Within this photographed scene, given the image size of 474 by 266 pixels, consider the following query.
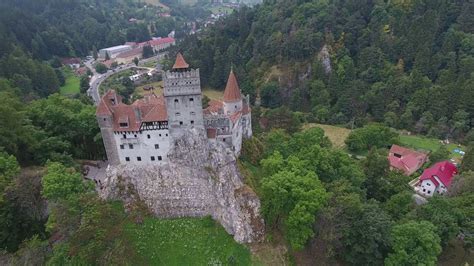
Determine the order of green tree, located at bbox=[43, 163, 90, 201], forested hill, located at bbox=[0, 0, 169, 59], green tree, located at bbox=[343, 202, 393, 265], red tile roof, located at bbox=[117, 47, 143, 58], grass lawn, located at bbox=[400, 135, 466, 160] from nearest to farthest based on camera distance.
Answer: green tree, located at bbox=[43, 163, 90, 201]
green tree, located at bbox=[343, 202, 393, 265]
grass lawn, located at bbox=[400, 135, 466, 160]
forested hill, located at bbox=[0, 0, 169, 59]
red tile roof, located at bbox=[117, 47, 143, 58]

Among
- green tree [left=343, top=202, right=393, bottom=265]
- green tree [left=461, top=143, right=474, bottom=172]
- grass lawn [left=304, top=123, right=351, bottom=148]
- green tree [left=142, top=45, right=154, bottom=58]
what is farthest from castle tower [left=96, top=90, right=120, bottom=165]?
green tree [left=142, top=45, right=154, bottom=58]

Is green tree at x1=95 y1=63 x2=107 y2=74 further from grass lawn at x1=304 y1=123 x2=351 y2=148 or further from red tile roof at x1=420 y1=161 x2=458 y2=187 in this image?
red tile roof at x1=420 y1=161 x2=458 y2=187

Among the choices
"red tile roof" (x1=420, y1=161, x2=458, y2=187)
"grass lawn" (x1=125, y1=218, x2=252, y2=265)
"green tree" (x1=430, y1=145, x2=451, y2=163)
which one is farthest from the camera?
"green tree" (x1=430, y1=145, x2=451, y2=163)

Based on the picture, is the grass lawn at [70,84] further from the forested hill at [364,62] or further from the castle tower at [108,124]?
the castle tower at [108,124]

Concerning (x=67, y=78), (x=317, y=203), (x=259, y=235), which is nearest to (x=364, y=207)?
(x=317, y=203)

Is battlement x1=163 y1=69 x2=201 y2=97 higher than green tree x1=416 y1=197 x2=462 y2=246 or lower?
higher

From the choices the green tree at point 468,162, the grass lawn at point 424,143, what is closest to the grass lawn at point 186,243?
the green tree at point 468,162
